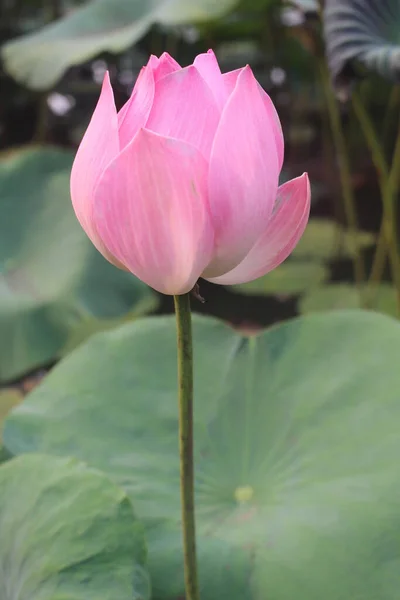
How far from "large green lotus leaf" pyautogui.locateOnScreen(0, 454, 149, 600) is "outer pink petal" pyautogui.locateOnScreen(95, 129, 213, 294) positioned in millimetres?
180

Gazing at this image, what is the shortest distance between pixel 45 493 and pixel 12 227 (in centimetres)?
75

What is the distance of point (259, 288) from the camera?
1432mm

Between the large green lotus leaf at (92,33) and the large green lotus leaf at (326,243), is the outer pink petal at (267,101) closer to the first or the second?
the large green lotus leaf at (92,33)

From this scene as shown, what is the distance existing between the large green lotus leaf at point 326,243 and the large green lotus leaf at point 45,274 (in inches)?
25.7

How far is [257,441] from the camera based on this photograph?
51cm

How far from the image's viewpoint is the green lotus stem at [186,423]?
0.29m

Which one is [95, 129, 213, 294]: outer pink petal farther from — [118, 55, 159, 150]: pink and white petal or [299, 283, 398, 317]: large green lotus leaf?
[299, 283, 398, 317]: large green lotus leaf

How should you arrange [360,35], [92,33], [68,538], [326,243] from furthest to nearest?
[326,243]
[92,33]
[360,35]
[68,538]

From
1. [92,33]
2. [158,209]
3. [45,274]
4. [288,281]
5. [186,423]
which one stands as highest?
[92,33]

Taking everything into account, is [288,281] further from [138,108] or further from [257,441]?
[138,108]

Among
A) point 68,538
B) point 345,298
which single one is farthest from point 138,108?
point 345,298

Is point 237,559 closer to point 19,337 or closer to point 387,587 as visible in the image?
point 387,587

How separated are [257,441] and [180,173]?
313 millimetres

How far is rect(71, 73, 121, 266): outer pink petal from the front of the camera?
0.89 feet
